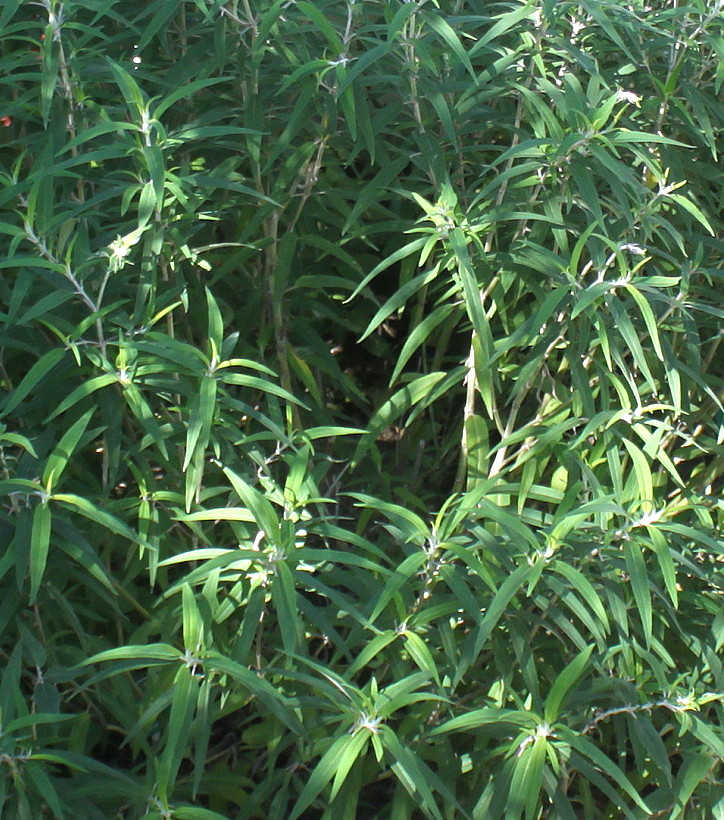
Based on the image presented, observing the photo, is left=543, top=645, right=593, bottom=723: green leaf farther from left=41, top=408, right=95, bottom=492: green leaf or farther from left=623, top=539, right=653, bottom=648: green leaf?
left=41, top=408, right=95, bottom=492: green leaf

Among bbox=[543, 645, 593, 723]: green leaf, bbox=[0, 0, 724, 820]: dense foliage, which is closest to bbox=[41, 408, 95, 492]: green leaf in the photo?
bbox=[0, 0, 724, 820]: dense foliage

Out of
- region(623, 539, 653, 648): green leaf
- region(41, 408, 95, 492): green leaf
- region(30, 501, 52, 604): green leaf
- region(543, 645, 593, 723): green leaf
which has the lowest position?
region(543, 645, 593, 723): green leaf

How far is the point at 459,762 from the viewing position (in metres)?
1.80

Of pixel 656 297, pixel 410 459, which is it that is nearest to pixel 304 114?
pixel 656 297

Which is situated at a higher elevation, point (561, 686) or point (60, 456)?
point (60, 456)

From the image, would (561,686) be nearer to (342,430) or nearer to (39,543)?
(342,430)

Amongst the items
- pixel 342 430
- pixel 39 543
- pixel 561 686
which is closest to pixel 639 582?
pixel 561 686

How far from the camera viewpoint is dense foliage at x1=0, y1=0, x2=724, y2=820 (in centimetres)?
165

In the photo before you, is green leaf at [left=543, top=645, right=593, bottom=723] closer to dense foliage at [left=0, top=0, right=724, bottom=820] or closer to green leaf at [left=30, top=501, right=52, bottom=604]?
dense foliage at [left=0, top=0, right=724, bottom=820]

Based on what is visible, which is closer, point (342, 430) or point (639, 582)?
point (639, 582)

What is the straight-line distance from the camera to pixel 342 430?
5.98ft

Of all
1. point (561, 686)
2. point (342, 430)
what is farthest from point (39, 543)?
point (561, 686)

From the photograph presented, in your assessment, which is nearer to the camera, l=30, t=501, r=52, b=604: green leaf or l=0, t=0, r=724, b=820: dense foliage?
l=30, t=501, r=52, b=604: green leaf

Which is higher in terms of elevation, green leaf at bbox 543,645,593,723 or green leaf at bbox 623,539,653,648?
green leaf at bbox 623,539,653,648
